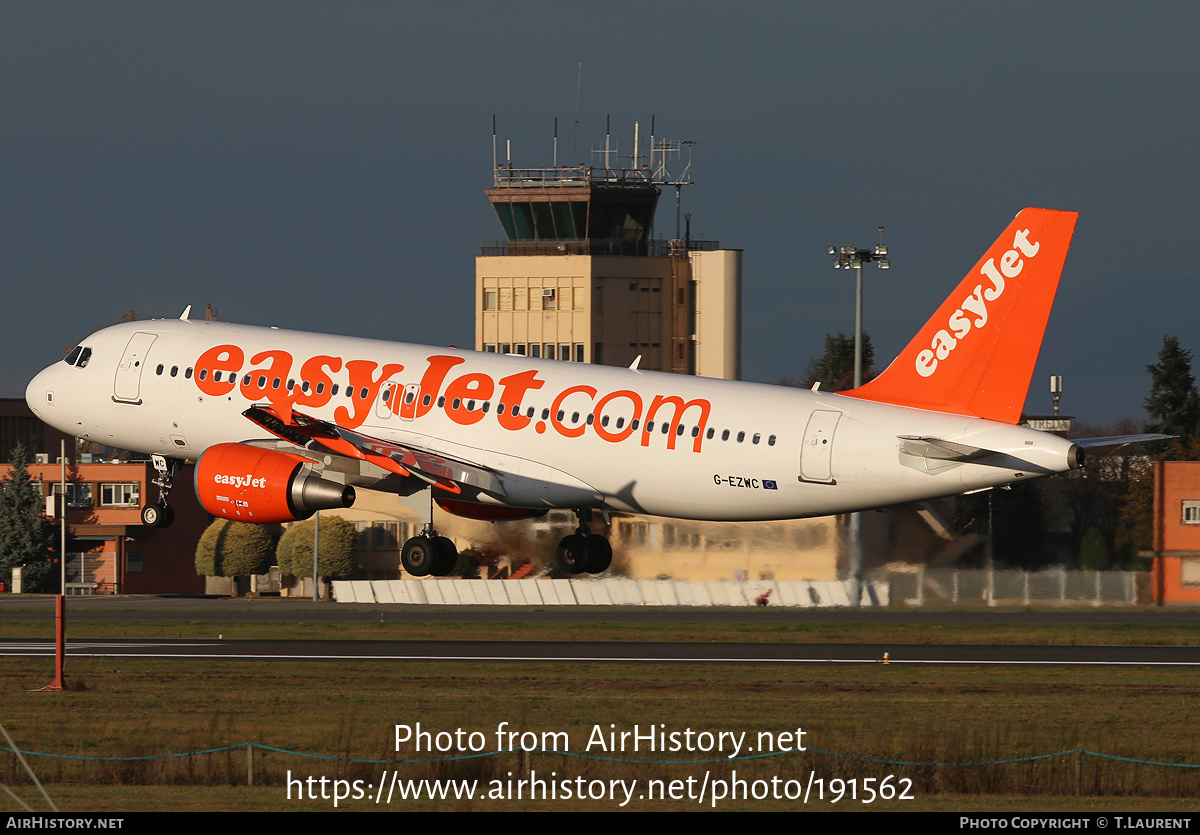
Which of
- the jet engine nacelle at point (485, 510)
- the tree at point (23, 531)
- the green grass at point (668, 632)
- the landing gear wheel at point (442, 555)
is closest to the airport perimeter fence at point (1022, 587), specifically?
the green grass at point (668, 632)

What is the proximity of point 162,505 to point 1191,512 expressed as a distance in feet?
119

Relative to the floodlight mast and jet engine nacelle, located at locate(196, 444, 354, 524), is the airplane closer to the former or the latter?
jet engine nacelle, located at locate(196, 444, 354, 524)

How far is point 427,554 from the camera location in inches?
1786

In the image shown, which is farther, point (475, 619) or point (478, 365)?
point (475, 619)

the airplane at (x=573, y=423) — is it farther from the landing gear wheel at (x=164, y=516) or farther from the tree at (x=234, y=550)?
Answer: the tree at (x=234, y=550)

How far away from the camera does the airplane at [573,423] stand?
135ft

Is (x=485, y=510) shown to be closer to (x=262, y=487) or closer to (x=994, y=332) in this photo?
(x=262, y=487)

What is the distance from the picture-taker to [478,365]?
44781mm

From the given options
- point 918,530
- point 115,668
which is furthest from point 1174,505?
point 115,668

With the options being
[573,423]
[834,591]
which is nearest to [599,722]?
[573,423]

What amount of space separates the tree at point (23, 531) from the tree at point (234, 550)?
37.3 ft

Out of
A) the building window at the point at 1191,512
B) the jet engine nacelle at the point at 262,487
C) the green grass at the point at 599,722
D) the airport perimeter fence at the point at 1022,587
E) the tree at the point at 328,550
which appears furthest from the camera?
the tree at the point at 328,550

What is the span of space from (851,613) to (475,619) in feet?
44.0
